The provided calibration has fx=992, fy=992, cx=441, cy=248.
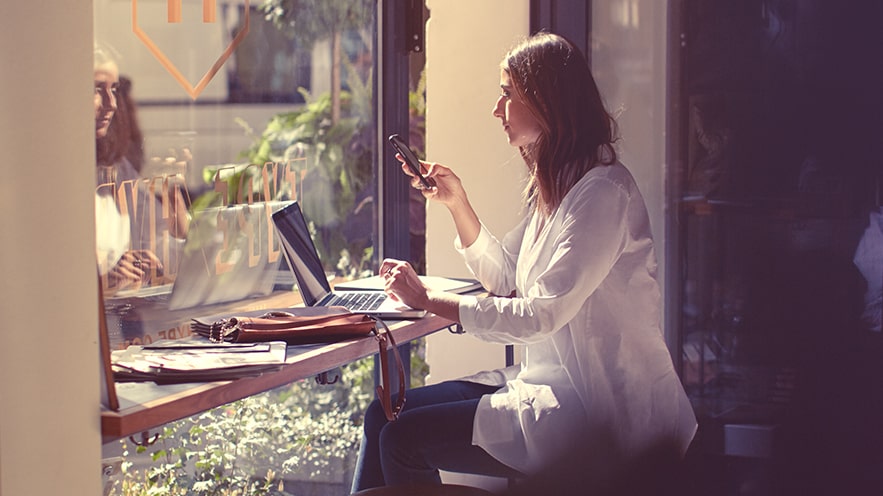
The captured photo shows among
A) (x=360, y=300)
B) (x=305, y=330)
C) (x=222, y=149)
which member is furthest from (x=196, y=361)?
(x=222, y=149)

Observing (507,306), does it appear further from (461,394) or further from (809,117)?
(809,117)

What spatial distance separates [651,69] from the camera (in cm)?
297

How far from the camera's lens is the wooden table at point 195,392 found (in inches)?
53.6

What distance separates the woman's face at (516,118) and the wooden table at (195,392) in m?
0.63

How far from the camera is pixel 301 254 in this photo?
234 centimetres

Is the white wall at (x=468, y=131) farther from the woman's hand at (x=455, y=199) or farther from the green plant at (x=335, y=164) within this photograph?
the woman's hand at (x=455, y=199)

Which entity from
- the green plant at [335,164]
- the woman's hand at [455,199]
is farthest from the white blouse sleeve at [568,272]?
the green plant at [335,164]

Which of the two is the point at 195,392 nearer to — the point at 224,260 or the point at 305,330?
the point at 305,330

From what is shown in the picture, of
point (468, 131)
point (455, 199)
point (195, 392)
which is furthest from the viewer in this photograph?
point (468, 131)

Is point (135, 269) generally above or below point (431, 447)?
above

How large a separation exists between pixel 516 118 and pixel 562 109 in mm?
134

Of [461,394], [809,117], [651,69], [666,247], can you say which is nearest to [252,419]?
[461,394]

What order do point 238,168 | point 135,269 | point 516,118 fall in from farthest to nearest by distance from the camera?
1. point 238,168
2. point 516,118
3. point 135,269

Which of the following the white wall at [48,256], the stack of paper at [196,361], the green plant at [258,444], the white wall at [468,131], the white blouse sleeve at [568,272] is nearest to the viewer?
the white wall at [48,256]
